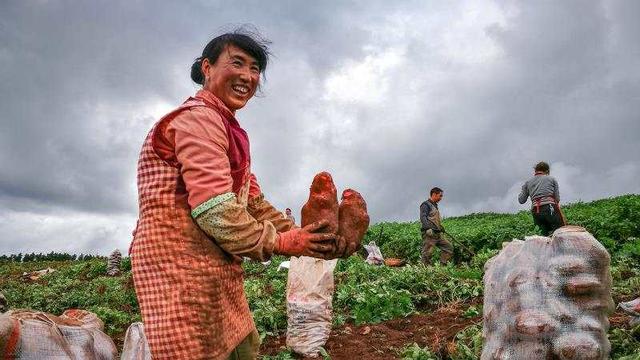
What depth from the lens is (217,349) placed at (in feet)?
6.29

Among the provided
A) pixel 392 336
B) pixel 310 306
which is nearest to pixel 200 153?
pixel 310 306

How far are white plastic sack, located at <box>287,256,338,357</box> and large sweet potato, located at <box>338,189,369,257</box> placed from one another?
245 cm

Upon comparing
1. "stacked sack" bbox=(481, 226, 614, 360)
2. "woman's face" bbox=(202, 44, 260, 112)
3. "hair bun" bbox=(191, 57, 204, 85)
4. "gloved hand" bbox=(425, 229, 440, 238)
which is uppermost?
"gloved hand" bbox=(425, 229, 440, 238)

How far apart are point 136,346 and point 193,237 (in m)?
1.17

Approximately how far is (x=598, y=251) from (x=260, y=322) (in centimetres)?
355

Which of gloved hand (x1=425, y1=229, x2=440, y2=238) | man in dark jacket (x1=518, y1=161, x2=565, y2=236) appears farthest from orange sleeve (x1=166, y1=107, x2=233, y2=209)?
gloved hand (x1=425, y1=229, x2=440, y2=238)

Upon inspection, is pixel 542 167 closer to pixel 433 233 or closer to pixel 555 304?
pixel 433 233

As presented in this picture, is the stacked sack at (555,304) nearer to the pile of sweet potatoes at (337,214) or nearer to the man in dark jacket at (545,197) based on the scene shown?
the pile of sweet potatoes at (337,214)

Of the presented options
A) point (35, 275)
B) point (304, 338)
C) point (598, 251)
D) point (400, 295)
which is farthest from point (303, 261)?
point (35, 275)

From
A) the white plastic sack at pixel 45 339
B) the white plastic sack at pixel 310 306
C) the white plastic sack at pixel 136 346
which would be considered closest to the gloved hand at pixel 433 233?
the white plastic sack at pixel 310 306

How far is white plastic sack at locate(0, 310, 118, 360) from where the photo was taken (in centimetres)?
254

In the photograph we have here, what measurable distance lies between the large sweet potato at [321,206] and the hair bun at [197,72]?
0.75 metres

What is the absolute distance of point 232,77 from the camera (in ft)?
6.98

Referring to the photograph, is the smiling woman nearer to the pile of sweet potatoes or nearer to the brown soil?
the pile of sweet potatoes
